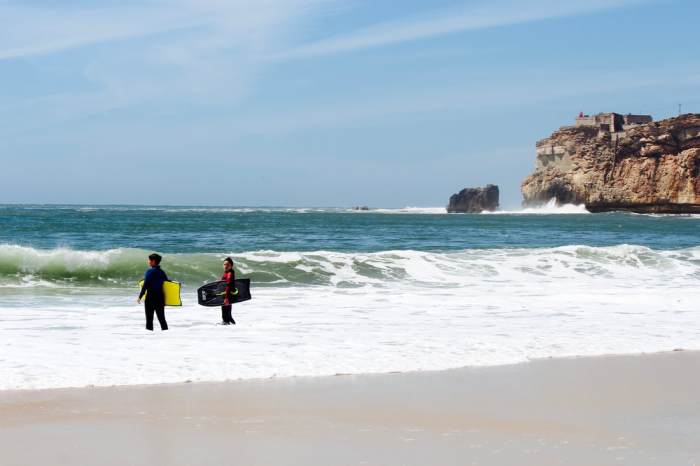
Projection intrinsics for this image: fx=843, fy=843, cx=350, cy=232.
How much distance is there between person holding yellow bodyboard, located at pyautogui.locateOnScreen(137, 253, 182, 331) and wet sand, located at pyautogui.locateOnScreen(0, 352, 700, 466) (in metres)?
3.53

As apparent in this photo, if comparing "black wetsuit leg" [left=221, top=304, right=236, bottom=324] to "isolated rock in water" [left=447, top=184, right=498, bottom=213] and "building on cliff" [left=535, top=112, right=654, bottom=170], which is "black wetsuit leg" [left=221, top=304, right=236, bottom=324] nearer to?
"building on cliff" [left=535, top=112, right=654, bottom=170]

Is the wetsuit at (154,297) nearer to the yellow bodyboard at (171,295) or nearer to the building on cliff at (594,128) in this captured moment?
the yellow bodyboard at (171,295)

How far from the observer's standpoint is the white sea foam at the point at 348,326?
923cm

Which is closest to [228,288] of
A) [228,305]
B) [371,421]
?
[228,305]

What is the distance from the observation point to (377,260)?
2420 centimetres

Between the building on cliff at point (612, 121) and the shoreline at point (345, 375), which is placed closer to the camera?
the shoreline at point (345, 375)

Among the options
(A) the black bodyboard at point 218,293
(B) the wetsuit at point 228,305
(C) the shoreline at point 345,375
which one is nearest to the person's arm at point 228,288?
A: (B) the wetsuit at point 228,305

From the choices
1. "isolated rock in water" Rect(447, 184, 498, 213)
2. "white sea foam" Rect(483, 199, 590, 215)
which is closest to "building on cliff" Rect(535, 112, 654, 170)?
"white sea foam" Rect(483, 199, 590, 215)

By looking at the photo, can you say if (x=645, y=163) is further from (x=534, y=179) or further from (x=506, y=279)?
(x=506, y=279)

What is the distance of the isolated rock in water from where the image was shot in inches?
5866

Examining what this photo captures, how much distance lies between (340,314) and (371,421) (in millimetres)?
7279

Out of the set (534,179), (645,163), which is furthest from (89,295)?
(534,179)

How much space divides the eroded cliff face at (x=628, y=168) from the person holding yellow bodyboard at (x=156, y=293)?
363 ft

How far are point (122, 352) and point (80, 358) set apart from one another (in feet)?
1.93
